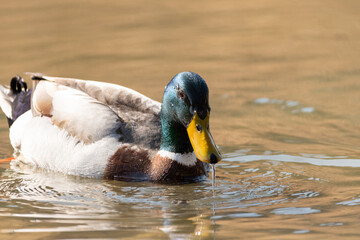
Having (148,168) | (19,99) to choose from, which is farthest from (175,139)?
(19,99)

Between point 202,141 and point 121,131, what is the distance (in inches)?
43.1

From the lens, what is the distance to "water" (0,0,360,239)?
19.1 ft

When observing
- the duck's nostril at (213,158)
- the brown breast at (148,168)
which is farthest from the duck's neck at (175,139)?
the duck's nostril at (213,158)

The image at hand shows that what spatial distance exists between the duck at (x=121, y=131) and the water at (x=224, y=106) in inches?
6.4

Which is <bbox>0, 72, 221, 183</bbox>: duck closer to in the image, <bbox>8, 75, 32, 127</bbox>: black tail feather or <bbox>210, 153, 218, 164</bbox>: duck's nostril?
<bbox>210, 153, 218, 164</bbox>: duck's nostril

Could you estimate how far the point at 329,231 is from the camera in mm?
5465

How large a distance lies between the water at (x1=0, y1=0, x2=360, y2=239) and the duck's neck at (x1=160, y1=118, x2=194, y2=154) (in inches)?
13.6

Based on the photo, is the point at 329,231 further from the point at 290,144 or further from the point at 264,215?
the point at 290,144

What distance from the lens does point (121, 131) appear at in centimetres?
714

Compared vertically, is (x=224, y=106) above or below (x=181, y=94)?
below

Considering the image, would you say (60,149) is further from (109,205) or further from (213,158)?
(213,158)

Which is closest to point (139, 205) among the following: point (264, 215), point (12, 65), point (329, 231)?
point (264, 215)

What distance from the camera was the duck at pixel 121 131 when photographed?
6598 millimetres

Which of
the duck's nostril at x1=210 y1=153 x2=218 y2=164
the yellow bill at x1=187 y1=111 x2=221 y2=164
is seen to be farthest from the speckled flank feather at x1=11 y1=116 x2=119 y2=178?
the duck's nostril at x1=210 y1=153 x2=218 y2=164
